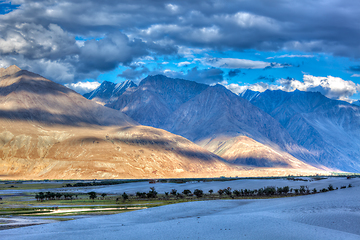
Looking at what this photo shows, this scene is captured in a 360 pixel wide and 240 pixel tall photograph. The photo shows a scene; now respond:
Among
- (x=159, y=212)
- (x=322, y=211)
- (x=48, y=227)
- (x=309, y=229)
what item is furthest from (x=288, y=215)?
(x=48, y=227)

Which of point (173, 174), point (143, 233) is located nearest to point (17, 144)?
point (173, 174)

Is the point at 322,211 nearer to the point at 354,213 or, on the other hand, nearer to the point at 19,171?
the point at 354,213

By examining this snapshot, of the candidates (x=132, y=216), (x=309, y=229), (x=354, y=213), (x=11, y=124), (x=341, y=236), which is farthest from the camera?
(x=11, y=124)

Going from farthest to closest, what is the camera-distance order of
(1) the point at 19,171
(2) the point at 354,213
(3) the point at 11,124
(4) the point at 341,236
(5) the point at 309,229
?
(3) the point at 11,124
(1) the point at 19,171
(2) the point at 354,213
(5) the point at 309,229
(4) the point at 341,236

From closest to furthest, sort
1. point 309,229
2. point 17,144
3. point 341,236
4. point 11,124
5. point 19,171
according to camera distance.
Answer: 1. point 341,236
2. point 309,229
3. point 19,171
4. point 17,144
5. point 11,124

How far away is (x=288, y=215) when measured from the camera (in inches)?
1163

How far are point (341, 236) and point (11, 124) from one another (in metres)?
200

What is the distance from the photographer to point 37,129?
196125mm

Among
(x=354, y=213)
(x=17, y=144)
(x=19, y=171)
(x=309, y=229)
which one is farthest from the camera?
(x=17, y=144)

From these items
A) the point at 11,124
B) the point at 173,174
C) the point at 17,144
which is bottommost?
the point at 173,174

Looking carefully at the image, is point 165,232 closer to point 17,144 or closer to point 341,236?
point 341,236

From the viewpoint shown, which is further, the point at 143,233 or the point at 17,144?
the point at 17,144

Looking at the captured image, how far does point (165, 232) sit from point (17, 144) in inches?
6671

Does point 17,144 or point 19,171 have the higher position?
point 17,144
